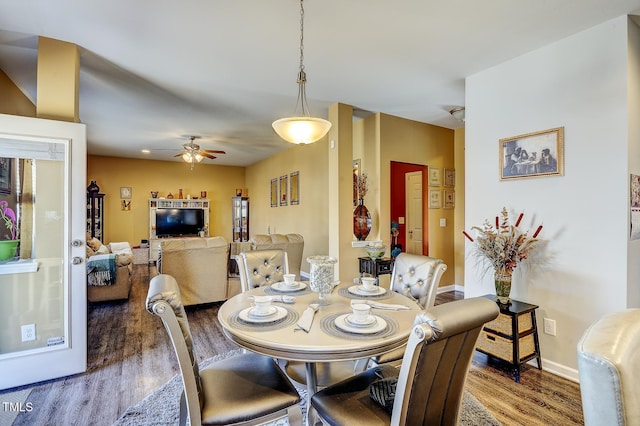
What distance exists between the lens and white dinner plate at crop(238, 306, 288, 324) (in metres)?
1.48

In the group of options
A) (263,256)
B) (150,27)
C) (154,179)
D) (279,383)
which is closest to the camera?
(279,383)

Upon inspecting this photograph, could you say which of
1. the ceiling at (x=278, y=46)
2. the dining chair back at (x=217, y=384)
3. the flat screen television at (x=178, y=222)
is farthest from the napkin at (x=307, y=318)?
the flat screen television at (x=178, y=222)

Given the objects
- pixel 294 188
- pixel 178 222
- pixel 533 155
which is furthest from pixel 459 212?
pixel 178 222

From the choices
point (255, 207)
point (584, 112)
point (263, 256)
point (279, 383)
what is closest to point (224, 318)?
point (279, 383)

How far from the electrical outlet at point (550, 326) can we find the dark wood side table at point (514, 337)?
0.35 feet

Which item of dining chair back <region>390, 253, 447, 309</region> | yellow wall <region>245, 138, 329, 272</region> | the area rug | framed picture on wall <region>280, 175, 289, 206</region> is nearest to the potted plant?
the area rug

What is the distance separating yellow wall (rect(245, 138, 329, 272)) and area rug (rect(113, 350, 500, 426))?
3487mm

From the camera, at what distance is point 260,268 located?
2465mm

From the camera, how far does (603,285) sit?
2.27 m

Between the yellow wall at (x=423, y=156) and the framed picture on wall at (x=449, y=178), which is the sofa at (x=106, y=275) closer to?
the yellow wall at (x=423, y=156)

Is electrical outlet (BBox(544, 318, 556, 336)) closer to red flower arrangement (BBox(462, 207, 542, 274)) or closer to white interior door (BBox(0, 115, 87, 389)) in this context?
red flower arrangement (BBox(462, 207, 542, 274))

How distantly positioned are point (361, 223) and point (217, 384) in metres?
2.91

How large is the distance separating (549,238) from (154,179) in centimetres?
865

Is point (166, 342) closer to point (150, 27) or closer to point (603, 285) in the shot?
point (150, 27)
